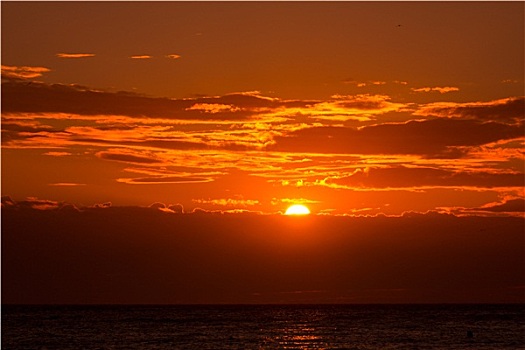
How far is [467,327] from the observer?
14775cm

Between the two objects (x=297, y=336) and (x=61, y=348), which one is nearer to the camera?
(x=61, y=348)

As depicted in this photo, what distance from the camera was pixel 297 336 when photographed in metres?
125

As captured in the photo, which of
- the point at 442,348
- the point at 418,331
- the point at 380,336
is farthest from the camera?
the point at 418,331

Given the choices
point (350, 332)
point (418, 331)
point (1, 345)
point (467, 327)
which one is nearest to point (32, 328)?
point (1, 345)

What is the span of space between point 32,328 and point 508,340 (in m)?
75.3

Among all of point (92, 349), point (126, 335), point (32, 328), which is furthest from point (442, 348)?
point (32, 328)

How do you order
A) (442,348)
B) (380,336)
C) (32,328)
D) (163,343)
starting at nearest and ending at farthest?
(442,348), (163,343), (380,336), (32,328)

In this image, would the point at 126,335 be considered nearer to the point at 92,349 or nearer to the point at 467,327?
the point at 92,349

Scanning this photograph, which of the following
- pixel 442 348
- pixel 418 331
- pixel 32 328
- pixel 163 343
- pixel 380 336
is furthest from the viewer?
pixel 32 328

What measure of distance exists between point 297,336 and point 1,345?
133 feet

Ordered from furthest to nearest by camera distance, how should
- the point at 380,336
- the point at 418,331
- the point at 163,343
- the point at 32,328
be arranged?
the point at 32,328, the point at 418,331, the point at 380,336, the point at 163,343

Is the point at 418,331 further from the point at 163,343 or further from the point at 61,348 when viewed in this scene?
the point at 61,348

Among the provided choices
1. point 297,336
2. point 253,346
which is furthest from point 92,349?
point 297,336

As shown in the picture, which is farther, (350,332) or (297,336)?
(350,332)
